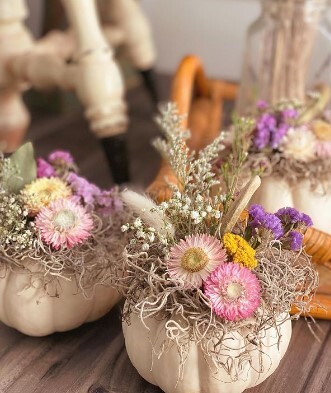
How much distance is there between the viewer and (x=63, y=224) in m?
0.67

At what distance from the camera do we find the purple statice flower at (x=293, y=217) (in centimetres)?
62

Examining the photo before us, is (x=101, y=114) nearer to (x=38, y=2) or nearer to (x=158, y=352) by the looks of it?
(x=158, y=352)

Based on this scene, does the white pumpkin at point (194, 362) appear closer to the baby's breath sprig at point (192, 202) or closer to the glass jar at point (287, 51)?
the baby's breath sprig at point (192, 202)

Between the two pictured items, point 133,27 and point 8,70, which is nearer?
point 8,70

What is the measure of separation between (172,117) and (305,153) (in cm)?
18

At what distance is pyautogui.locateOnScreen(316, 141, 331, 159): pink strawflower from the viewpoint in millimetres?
812

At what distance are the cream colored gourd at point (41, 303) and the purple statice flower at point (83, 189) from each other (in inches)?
3.8

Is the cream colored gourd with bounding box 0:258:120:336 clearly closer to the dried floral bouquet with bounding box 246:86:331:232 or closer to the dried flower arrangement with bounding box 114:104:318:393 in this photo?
the dried flower arrangement with bounding box 114:104:318:393

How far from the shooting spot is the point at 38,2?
1772mm

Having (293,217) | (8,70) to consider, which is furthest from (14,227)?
(8,70)

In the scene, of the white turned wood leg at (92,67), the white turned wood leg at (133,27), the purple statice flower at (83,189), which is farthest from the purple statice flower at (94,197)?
the white turned wood leg at (133,27)

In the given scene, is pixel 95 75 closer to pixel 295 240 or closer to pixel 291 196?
pixel 291 196

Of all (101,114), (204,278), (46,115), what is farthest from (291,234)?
(46,115)

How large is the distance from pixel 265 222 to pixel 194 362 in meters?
0.14
